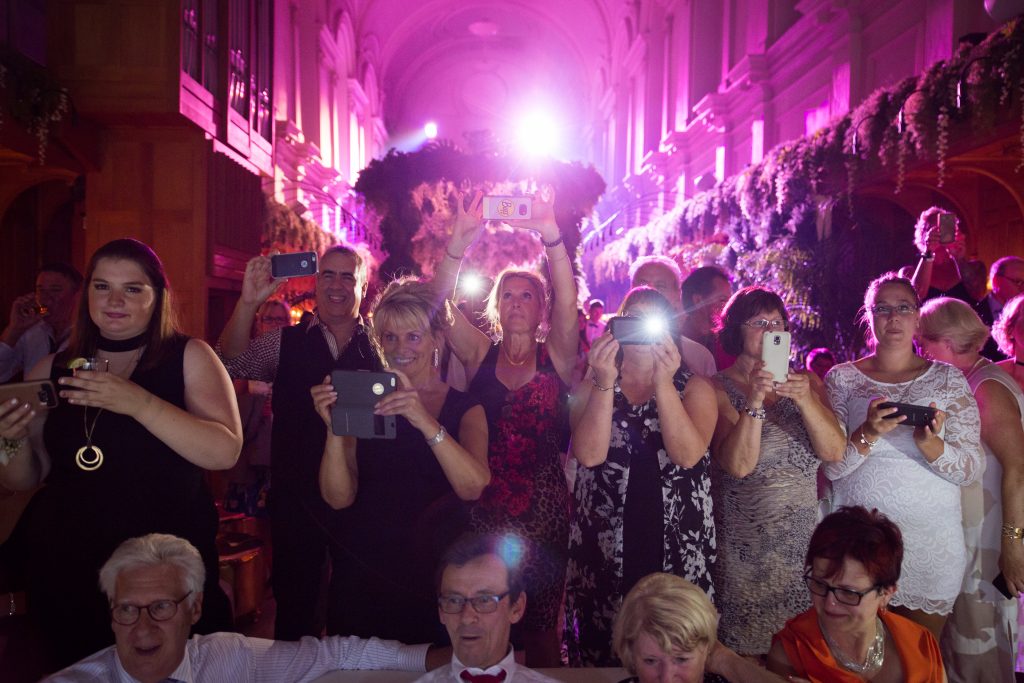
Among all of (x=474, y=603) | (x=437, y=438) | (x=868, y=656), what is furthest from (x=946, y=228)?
(x=474, y=603)

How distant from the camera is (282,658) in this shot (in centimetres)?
206

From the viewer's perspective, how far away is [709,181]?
44.1 ft

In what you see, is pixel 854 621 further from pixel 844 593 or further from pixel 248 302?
pixel 248 302

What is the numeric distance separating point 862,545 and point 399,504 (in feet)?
4.17

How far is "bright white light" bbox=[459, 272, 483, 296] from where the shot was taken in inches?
161

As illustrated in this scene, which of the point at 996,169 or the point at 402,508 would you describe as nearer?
the point at 402,508

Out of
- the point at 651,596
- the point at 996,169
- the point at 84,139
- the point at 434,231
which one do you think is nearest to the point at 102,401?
the point at 651,596

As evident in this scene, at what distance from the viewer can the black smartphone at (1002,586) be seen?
2758mm

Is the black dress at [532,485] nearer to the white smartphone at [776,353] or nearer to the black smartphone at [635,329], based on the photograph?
the black smartphone at [635,329]

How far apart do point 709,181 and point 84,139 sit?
396 inches

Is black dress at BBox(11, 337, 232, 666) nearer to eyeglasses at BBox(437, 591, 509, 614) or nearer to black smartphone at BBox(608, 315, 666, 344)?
eyeglasses at BBox(437, 591, 509, 614)

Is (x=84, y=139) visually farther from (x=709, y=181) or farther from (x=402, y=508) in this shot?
(x=709, y=181)

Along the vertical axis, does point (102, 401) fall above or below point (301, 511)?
above

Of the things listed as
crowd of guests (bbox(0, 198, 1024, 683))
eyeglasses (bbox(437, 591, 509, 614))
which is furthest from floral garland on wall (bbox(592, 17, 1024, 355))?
eyeglasses (bbox(437, 591, 509, 614))
